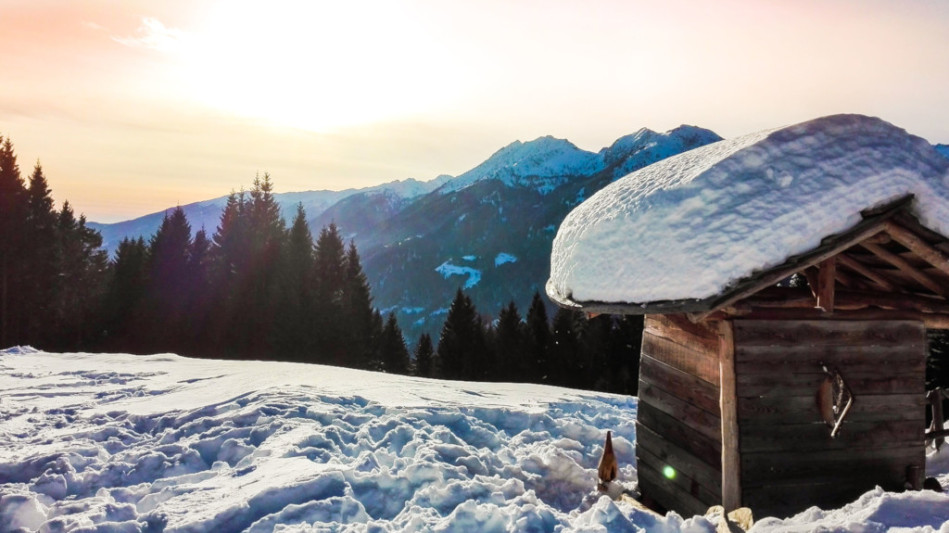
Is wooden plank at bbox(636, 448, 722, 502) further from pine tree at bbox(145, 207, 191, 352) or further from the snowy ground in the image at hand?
pine tree at bbox(145, 207, 191, 352)

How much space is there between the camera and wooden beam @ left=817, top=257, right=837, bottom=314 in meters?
6.20

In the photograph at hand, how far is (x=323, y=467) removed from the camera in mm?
7480

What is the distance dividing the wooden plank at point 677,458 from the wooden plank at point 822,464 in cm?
41

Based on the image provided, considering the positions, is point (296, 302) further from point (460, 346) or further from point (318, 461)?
point (318, 461)

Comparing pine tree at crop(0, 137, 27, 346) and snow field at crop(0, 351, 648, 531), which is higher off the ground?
pine tree at crop(0, 137, 27, 346)

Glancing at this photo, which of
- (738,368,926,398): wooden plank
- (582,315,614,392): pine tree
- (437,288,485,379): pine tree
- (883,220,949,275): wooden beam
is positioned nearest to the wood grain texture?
(738,368,926,398): wooden plank

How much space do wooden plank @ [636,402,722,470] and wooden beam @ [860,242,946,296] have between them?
2.73m

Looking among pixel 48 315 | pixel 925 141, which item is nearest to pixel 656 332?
pixel 925 141

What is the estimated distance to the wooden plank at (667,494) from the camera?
280 inches

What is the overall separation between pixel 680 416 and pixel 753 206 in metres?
2.92

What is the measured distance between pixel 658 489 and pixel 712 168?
175 inches

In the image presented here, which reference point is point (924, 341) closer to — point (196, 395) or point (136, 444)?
point (136, 444)

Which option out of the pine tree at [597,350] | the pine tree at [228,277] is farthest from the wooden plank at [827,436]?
the pine tree at [597,350]

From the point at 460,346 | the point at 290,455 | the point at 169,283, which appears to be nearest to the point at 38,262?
the point at 169,283
